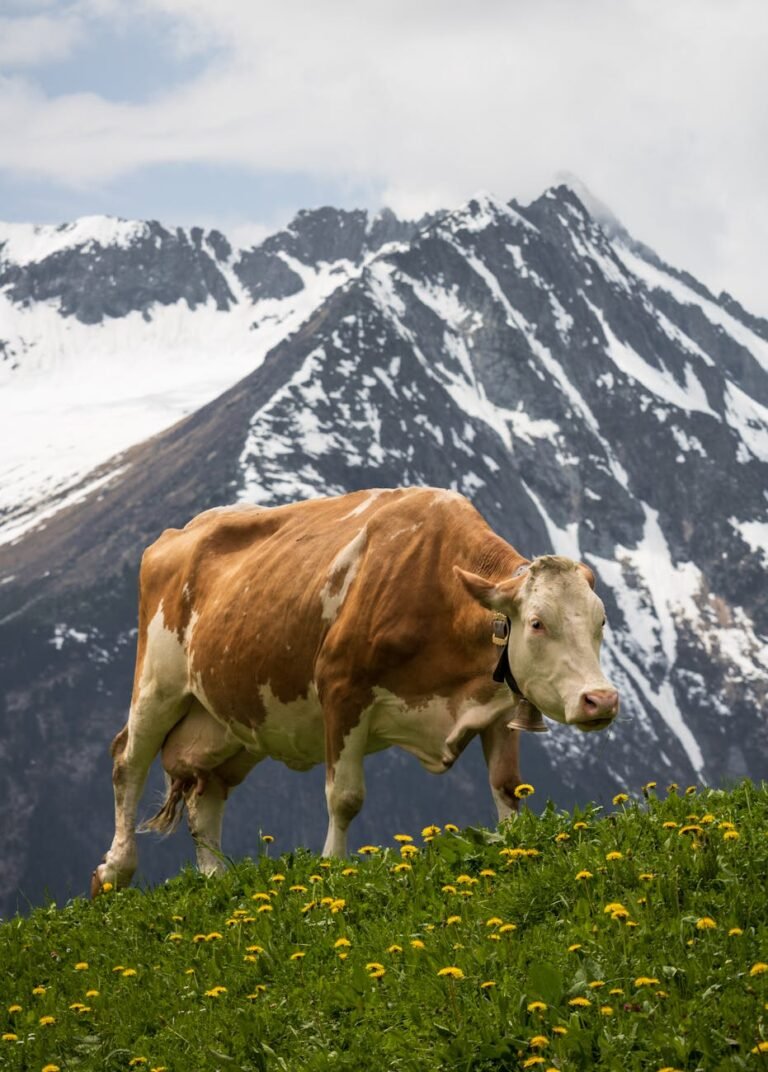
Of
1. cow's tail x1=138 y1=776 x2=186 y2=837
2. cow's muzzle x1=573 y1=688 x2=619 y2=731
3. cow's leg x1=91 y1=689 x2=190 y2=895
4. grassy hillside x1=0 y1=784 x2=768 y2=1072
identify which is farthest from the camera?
cow's tail x1=138 y1=776 x2=186 y2=837

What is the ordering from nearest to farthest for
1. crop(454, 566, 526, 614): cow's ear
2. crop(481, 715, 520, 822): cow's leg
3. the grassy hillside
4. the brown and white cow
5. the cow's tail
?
the grassy hillside < the brown and white cow < crop(454, 566, 526, 614): cow's ear < crop(481, 715, 520, 822): cow's leg < the cow's tail

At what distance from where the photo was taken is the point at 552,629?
37.2ft

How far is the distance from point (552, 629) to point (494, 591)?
0.58 metres

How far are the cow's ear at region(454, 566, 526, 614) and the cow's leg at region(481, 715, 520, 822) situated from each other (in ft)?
3.46

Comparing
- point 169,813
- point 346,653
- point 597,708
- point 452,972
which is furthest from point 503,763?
point 452,972

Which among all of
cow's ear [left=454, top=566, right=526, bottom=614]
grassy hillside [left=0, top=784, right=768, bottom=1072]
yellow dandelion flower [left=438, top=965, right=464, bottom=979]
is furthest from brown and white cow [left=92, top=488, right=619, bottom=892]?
yellow dandelion flower [left=438, top=965, right=464, bottom=979]

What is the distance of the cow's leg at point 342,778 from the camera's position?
12.6 m

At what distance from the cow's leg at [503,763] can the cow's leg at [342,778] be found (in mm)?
1003

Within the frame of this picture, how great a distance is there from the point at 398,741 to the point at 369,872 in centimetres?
293

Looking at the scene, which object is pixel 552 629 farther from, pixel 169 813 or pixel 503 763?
pixel 169 813

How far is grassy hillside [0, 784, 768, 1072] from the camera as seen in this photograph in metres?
7.02

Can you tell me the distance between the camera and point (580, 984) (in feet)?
24.0

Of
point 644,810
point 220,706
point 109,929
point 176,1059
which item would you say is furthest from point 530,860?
point 220,706

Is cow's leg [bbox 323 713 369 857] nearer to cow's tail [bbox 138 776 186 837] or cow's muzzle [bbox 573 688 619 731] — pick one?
cow's muzzle [bbox 573 688 619 731]
